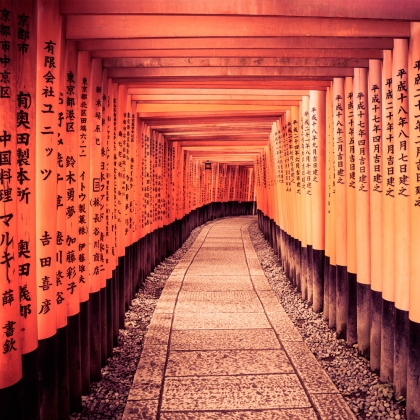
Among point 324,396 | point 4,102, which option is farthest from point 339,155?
point 4,102

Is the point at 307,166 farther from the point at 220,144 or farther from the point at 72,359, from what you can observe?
the point at 220,144

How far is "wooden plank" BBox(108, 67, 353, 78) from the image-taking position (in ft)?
18.9

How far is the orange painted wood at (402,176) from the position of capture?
423 cm

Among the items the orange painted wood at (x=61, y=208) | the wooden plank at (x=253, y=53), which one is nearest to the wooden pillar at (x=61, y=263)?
the orange painted wood at (x=61, y=208)

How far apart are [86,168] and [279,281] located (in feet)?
20.0

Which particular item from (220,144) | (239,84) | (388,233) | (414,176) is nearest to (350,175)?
(388,233)

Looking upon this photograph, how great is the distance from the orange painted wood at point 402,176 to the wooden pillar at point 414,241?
0.20 meters

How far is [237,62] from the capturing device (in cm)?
536

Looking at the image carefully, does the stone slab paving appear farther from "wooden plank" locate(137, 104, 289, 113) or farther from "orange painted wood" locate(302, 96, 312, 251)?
"wooden plank" locate(137, 104, 289, 113)

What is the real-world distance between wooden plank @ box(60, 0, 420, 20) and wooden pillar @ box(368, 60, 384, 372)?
1.31m

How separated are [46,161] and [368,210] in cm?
364

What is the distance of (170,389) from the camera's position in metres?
4.66

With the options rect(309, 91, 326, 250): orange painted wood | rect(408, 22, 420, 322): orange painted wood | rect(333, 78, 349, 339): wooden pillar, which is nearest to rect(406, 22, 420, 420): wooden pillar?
rect(408, 22, 420, 322): orange painted wood

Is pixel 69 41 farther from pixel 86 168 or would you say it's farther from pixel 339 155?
pixel 339 155
